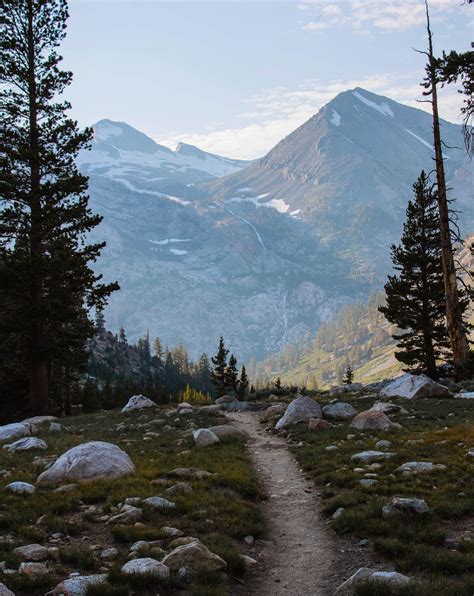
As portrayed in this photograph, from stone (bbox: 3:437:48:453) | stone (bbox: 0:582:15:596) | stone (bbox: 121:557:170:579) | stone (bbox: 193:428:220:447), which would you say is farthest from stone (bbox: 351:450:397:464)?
stone (bbox: 3:437:48:453)

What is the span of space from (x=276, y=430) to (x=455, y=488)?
12201 millimetres

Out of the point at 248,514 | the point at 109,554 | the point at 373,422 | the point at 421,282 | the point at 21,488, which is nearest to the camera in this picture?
the point at 109,554

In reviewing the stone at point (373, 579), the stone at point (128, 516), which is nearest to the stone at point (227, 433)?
the stone at point (128, 516)

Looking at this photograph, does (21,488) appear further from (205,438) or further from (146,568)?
(205,438)

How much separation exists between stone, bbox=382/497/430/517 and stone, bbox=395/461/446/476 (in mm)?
2440

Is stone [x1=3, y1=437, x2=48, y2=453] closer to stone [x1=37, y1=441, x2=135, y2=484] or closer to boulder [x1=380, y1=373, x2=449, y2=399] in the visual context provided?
stone [x1=37, y1=441, x2=135, y2=484]

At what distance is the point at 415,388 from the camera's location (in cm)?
2756

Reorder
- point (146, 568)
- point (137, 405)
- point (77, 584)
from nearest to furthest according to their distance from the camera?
point (77, 584)
point (146, 568)
point (137, 405)

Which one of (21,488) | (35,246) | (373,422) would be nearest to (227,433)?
(373,422)

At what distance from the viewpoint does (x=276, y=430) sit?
23.4m

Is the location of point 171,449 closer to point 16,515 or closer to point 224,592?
point 16,515

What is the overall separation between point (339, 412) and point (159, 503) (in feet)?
44.6

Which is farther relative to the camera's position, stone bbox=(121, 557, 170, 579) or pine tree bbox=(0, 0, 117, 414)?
pine tree bbox=(0, 0, 117, 414)

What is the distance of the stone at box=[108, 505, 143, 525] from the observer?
10.5 metres
